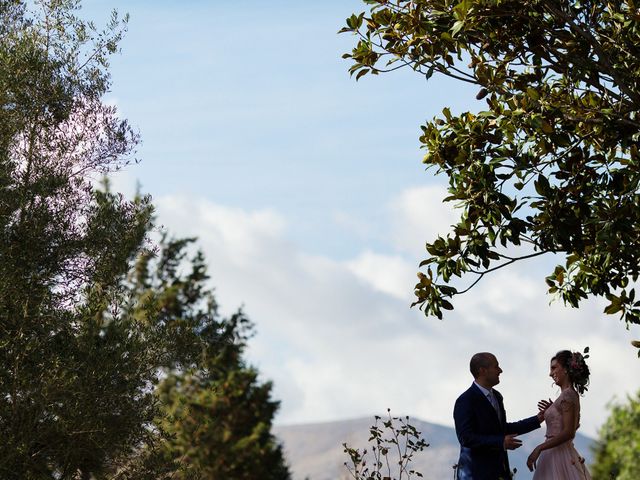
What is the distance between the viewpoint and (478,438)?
466 inches

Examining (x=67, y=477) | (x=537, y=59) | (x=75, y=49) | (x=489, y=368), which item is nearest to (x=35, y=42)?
(x=75, y=49)

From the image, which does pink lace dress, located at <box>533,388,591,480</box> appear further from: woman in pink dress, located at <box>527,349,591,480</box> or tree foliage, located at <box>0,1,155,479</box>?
tree foliage, located at <box>0,1,155,479</box>

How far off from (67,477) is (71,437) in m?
0.83

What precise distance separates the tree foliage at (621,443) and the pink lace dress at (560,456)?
31.9 m

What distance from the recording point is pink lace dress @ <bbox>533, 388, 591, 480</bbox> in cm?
1265

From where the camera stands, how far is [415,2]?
46.0 ft

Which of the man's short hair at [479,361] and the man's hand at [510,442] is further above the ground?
the man's short hair at [479,361]

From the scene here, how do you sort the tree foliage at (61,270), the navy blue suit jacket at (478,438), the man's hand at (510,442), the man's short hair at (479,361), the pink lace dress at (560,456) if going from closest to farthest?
1. the man's hand at (510,442)
2. the navy blue suit jacket at (478,438)
3. the man's short hair at (479,361)
4. the pink lace dress at (560,456)
5. the tree foliage at (61,270)

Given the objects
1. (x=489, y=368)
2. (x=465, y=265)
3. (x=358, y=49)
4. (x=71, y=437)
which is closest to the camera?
(x=489, y=368)

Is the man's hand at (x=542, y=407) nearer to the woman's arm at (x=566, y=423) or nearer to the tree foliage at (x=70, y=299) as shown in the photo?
the woman's arm at (x=566, y=423)

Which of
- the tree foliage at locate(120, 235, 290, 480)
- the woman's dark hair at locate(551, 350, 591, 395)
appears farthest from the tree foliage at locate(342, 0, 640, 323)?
the tree foliage at locate(120, 235, 290, 480)

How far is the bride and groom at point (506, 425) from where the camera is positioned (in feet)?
39.1

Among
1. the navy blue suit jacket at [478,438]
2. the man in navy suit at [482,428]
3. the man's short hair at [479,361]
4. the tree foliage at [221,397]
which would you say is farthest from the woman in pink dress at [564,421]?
the tree foliage at [221,397]

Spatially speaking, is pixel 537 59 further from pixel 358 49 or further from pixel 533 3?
pixel 358 49
